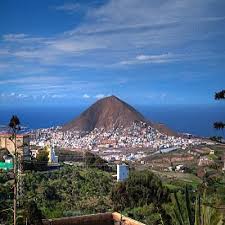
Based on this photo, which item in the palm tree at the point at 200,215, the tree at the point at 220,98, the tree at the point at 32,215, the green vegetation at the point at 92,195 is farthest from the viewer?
the green vegetation at the point at 92,195

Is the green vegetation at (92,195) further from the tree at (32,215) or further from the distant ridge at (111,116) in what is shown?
the distant ridge at (111,116)

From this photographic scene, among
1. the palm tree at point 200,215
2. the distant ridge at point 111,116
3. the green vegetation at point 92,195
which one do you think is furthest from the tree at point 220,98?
the distant ridge at point 111,116

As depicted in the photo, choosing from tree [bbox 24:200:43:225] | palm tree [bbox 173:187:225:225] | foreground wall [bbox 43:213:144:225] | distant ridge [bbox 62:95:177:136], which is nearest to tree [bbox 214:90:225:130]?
palm tree [bbox 173:187:225:225]

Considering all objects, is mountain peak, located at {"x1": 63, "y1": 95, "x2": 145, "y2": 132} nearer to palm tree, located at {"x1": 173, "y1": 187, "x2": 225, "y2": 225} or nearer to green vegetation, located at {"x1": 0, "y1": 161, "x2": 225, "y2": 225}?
green vegetation, located at {"x1": 0, "y1": 161, "x2": 225, "y2": 225}

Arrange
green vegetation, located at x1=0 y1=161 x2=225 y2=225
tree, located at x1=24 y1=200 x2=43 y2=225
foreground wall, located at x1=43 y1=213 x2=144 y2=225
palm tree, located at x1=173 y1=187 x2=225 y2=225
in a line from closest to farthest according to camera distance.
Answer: palm tree, located at x1=173 y1=187 x2=225 y2=225 < tree, located at x1=24 y1=200 x2=43 y2=225 < foreground wall, located at x1=43 y1=213 x2=144 y2=225 < green vegetation, located at x1=0 y1=161 x2=225 y2=225

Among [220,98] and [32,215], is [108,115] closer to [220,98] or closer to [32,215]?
[32,215]

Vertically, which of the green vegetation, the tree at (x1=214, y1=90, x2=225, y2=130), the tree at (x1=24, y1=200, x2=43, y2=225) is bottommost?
the green vegetation

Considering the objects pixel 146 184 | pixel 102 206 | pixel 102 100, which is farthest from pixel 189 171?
pixel 102 100

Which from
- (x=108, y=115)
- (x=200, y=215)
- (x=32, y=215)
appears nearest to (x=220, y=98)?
(x=200, y=215)

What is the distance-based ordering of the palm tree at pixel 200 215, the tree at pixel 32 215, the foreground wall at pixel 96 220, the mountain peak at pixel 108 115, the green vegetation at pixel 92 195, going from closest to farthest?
the palm tree at pixel 200 215 → the tree at pixel 32 215 → the foreground wall at pixel 96 220 → the green vegetation at pixel 92 195 → the mountain peak at pixel 108 115
